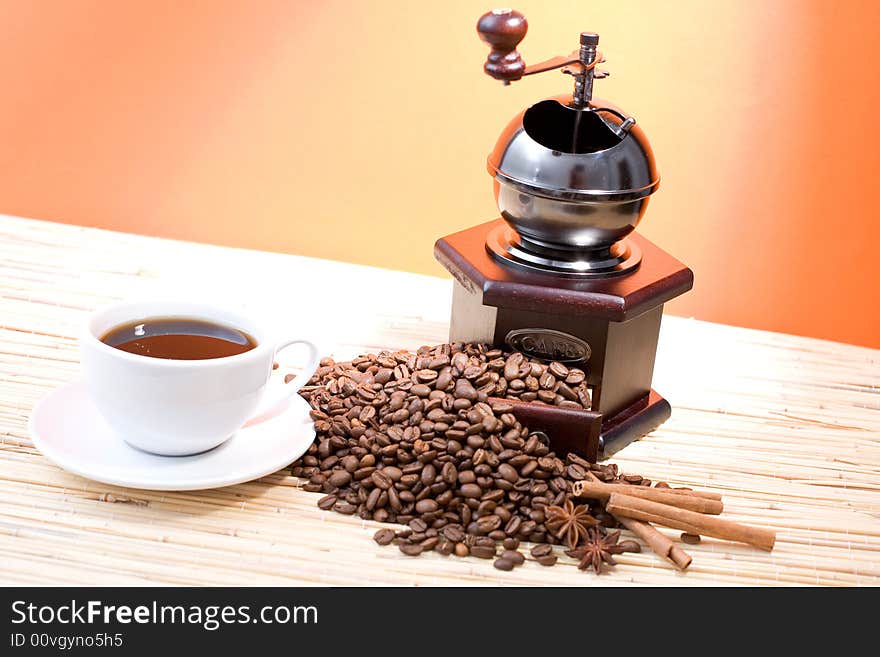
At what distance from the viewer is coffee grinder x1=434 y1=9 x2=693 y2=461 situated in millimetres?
1335

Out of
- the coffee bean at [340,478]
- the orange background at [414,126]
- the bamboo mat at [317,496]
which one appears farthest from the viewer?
the orange background at [414,126]

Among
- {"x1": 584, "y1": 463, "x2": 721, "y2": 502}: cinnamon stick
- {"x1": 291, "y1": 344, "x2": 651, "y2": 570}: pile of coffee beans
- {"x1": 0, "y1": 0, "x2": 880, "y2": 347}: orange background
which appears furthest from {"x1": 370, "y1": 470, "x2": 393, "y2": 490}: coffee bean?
{"x1": 0, "y1": 0, "x2": 880, "y2": 347}: orange background

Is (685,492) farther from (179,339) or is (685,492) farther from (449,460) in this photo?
(179,339)

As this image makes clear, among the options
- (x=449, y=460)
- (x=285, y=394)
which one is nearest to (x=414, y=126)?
(x=285, y=394)

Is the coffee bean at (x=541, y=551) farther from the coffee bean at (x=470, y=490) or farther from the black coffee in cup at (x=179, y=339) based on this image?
the black coffee in cup at (x=179, y=339)

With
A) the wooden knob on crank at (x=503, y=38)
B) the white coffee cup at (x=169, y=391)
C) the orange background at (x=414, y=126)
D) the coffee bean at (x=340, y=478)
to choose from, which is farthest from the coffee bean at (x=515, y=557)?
the orange background at (x=414, y=126)

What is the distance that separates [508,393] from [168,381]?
0.39m

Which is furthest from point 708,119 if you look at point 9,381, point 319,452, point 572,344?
point 9,381

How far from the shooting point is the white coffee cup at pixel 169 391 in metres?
1.16

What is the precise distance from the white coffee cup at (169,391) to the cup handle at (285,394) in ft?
0.19

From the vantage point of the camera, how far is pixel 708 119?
2311 millimetres

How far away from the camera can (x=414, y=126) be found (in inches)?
93.5

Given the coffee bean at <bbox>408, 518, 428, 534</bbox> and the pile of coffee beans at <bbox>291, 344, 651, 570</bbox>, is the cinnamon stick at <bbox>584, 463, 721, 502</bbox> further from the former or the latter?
the coffee bean at <bbox>408, 518, 428, 534</bbox>

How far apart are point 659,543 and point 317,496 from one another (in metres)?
0.39
